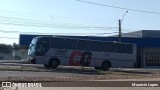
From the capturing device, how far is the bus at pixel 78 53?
116 feet

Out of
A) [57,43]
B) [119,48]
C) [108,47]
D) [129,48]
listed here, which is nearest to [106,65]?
[108,47]

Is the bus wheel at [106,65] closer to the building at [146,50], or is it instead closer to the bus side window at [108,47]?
the bus side window at [108,47]

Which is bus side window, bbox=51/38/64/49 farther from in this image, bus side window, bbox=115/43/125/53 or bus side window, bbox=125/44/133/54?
bus side window, bbox=125/44/133/54

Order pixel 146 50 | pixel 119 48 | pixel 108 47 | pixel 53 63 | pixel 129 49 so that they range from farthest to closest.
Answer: pixel 146 50, pixel 129 49, pixel 119 48, pixel 108 47, pixel 53 63

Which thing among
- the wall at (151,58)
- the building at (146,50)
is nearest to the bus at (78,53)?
the building at (146,50)

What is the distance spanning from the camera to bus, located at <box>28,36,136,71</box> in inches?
1395

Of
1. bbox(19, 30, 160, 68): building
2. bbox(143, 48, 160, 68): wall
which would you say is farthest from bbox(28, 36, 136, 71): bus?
bbox(143, 48, 160, 68): wall

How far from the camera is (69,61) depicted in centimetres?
3666

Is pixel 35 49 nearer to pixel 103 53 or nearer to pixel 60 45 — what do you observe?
pixel 60 45

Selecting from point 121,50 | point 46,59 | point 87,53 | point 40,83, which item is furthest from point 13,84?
point 121,50

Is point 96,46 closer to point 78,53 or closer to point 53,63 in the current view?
point 78,53

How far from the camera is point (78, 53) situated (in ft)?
122

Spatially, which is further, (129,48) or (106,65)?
(129,48)

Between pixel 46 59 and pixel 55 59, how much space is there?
0.95m
